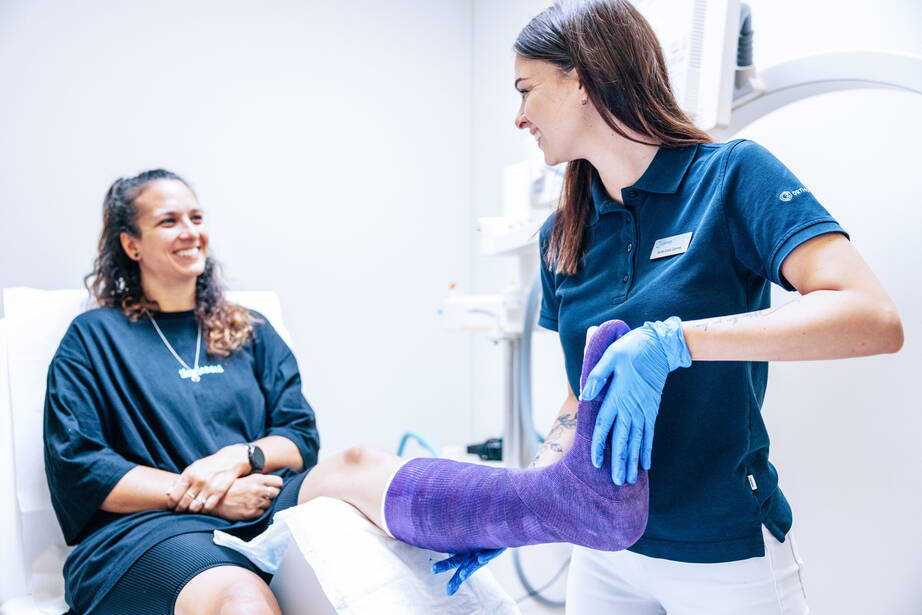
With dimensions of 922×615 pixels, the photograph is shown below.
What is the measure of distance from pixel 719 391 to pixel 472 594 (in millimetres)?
492

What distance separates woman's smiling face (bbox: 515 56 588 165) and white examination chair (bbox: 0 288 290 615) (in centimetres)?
133

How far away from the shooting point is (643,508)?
824 mm

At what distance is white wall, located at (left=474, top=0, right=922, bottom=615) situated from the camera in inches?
58.2

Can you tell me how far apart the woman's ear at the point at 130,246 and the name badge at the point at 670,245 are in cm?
140

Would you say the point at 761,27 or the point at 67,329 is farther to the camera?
the point at 761,27

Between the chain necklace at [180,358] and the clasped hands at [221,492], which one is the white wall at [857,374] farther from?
the chain necklace at [180,358]

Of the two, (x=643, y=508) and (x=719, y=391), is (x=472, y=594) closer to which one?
(x=643, y=508)

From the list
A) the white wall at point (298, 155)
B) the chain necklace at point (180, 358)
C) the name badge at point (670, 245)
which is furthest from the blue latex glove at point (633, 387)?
the white wall at point (298, 155)

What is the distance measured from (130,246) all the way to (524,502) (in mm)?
1373

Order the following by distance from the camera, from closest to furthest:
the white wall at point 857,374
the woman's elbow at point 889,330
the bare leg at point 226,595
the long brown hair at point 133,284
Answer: the woman's elbow at point 889,330, the bare leg at point 226,595, the white wall at point 857,374, the long brown hair at point 133,284

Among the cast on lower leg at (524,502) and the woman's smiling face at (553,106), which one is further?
the woman's smiling face at (553,106)

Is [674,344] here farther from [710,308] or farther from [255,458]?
[255,458]

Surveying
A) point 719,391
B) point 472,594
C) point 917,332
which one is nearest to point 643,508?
point 719,391

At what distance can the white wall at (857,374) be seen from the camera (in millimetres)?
1479
